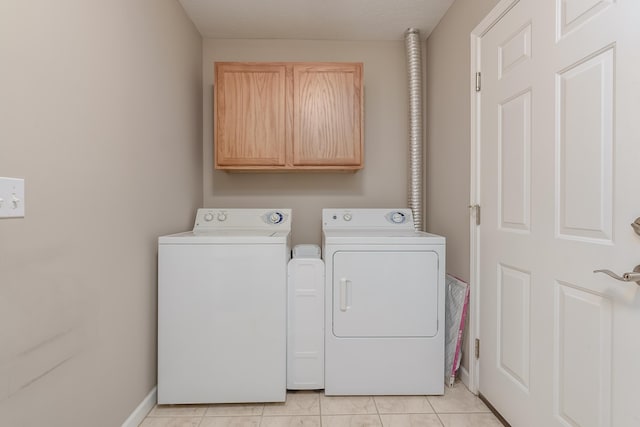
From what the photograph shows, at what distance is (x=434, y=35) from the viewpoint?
2.64 metres

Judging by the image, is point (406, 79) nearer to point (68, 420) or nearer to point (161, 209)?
point (161, 209)

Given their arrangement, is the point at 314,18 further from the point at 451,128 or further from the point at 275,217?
the point at 275,217

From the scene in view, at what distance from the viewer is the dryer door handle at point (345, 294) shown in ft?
6.50

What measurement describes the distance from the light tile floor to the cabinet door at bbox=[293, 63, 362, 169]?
59.2 inches

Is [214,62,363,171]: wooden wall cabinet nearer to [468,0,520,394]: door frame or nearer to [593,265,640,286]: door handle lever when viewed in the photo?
[468,0,520,394]: door frame

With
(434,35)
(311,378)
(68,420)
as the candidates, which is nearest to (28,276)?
(68,420)

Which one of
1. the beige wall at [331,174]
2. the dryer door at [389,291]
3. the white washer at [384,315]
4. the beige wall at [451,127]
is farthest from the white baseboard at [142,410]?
the beige wall at [451,127]

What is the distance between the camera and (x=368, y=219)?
2525 millimetres

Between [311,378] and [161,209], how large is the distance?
4.30 ft

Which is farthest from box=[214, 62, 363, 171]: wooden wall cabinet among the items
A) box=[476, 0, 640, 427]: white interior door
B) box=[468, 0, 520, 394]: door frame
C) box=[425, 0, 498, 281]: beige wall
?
box=[476, 0, 640, 427]: white interior door

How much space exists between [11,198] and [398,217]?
2115 mm

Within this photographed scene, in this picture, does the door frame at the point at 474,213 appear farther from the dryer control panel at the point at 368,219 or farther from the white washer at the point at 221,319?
the white washer at the point at 221,319

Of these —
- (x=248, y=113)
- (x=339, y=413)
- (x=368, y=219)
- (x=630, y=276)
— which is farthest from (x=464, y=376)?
(x=248, y=113)

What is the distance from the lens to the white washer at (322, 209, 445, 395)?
1980 millimetres
